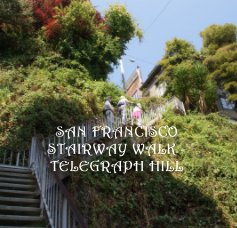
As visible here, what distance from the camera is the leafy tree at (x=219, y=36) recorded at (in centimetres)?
2309

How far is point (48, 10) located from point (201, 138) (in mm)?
11201

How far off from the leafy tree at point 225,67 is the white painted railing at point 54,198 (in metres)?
15.4

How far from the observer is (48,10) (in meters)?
19.4

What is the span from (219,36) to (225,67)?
3.05 metres

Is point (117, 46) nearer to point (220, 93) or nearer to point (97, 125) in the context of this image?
point (220, 93)

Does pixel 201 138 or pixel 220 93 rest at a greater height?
pixel 220 93

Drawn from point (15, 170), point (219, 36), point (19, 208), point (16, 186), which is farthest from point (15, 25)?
point (19, 208)

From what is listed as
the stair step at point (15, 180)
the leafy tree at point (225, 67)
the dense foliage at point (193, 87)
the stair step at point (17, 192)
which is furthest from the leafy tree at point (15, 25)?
the stair step at point (17, 192)

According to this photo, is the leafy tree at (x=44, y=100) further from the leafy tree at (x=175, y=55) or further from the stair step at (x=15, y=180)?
the leafy tree at (x=175, y=55)

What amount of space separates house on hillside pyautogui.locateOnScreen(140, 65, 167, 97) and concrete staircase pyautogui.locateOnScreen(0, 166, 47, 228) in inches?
651

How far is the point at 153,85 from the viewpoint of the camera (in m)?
26.4

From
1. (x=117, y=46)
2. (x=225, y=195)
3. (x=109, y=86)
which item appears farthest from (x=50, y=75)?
(x=225, y=195)

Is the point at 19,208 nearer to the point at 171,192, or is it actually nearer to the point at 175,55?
the point at 171,192

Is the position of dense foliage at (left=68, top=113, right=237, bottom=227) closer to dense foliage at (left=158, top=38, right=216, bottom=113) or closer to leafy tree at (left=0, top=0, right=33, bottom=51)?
dense foliage at (left=158, top=38, right=216, bottom=113)
